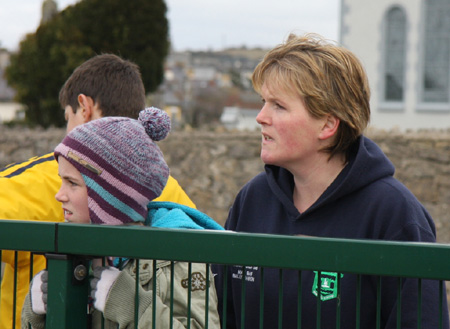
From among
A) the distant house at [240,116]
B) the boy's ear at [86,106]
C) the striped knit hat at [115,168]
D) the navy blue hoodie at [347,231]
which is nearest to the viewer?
the navy blue hoodie at [347,231]

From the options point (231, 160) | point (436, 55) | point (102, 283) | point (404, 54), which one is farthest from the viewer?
point (404, 54)

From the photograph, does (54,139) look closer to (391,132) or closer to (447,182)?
(391,132)

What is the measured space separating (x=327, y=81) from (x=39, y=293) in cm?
112

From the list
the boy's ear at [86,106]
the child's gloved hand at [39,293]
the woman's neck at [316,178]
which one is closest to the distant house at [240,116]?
the boy's ear at [86,106]

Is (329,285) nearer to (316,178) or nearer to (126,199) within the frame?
(316,178)

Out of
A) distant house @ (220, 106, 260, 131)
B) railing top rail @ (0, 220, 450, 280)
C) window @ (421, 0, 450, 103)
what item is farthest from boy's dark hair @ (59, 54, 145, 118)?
distant house @ (220, 106, 260, 131)

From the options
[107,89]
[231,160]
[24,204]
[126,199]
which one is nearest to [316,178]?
[126,199]

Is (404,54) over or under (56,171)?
over

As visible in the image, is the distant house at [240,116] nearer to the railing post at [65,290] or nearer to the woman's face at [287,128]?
the woman's face at [287,128]

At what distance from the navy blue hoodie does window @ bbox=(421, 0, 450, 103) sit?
17.8 meters

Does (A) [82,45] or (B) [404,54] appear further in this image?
(B) [404,54]

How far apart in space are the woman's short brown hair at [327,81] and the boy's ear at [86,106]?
994 millimetres

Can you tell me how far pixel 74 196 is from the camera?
2273 mm

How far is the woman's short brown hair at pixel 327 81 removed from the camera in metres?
2.39
